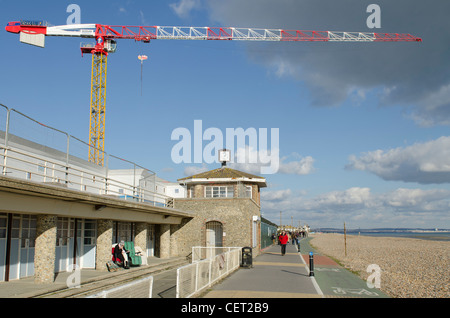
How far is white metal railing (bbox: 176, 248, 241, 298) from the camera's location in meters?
11.0

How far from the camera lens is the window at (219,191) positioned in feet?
116

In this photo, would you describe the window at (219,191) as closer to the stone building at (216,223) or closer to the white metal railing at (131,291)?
the stone building at (216,223)

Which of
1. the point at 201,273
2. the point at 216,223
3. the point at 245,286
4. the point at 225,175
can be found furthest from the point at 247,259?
the point at 225,175

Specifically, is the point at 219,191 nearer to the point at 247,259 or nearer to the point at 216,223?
the point at 216,223

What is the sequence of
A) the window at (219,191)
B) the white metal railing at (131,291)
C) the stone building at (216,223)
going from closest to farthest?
the white metal railing at (131,291)
the stone building at (216,223)
the window at (219,191)

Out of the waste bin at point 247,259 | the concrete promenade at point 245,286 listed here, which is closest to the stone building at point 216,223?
the waste bin at point 247,259

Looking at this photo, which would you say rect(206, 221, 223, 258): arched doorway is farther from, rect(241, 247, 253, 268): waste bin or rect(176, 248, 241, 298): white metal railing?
rect(176, 248, 241, 298): white metal railing

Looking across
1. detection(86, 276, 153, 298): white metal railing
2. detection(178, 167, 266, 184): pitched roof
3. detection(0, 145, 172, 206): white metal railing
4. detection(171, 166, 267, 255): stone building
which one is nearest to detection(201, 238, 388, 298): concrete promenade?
detection(86, 276, 153, 298): white metal railing

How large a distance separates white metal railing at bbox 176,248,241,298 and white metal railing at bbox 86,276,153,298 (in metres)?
2.12

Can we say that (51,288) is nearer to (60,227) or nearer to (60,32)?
(60,227)

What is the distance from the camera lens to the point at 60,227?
1784 cm

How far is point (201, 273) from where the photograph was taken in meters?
13.0

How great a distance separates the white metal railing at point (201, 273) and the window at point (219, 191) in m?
16.2
